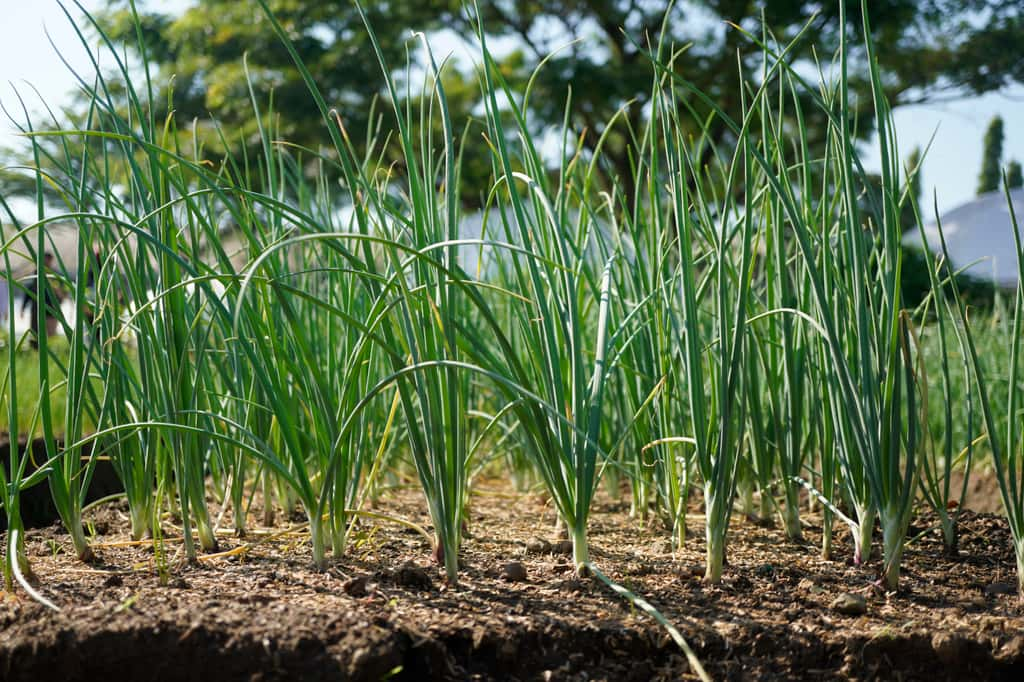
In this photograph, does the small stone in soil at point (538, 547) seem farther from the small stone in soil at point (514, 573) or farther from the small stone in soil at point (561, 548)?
the small stone in soil at point (514, 573)

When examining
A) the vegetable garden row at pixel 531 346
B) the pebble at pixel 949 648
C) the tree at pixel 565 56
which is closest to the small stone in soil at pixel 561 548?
the vegetable garden row at pixel 531 346

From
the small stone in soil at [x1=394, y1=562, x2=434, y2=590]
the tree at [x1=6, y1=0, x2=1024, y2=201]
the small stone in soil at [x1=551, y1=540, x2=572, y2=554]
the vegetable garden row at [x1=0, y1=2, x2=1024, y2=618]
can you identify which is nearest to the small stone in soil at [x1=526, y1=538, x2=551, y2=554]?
the small stone in soil at [x1=551, y1=540, x2=572, y2=554]

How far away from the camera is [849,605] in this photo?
108 centimetres

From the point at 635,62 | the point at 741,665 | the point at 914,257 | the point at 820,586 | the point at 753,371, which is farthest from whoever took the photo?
the point at 914,257

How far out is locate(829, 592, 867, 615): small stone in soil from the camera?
108 cm

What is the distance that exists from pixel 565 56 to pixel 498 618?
29.6 feet

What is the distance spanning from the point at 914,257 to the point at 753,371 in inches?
419

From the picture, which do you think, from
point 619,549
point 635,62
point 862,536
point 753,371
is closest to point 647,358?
point 753,371

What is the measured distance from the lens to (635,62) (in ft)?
33.3

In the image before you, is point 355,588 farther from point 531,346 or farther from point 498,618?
point 531,346

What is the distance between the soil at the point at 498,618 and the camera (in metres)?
0.93

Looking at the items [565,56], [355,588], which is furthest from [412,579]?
[565,56]

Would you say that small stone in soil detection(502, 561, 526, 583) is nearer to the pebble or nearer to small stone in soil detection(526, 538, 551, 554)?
small stone in soil detection(526, 538, 551, 554)

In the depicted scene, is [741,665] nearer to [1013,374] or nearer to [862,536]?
[862,536]
